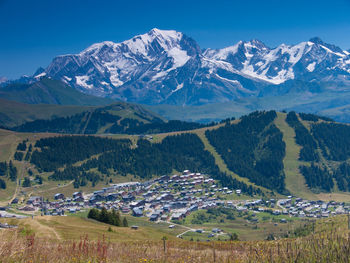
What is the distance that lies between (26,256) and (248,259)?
36.0 feet

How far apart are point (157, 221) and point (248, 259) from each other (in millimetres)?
152097

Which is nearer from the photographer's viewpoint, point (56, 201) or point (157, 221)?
point (157, 221)

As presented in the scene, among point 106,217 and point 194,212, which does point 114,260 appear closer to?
point 106,217

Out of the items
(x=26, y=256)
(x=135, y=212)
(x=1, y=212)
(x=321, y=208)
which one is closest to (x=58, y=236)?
(x=26, y=256)

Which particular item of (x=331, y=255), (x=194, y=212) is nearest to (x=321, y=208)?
(x=194, y=212)

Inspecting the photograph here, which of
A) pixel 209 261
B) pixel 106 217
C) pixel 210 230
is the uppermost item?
pixel 209 261

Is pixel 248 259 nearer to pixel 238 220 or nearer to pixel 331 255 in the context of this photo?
pixel 331 255

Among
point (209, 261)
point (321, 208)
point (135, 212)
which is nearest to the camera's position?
point (209, 261)

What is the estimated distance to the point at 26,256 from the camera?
1941cm

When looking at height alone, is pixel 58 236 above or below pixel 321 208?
above

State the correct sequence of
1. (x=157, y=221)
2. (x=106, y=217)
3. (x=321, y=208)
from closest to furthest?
(x=106, y=217)
(x=157, y=221)
(x=321, y=208)

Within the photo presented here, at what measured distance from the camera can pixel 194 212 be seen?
18538cm

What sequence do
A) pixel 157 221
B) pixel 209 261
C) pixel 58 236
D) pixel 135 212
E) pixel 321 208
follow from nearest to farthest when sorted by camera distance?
pixel 209 261 < pixel 58 236 < pixel 157 221 < pixel 135 212 < pixel 321 208

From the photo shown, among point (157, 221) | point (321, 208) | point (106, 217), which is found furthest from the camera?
point (321, 208)
